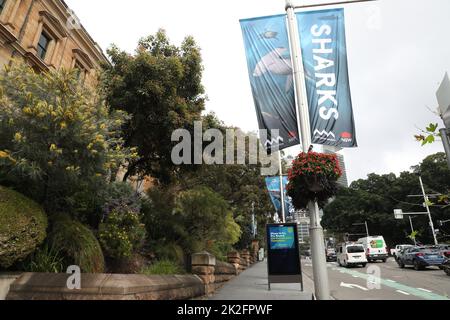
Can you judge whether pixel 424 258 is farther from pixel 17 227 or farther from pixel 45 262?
pixel 17 227

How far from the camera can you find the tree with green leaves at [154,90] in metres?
10.5

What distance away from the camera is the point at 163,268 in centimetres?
739

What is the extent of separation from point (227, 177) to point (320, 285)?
13.4 meters

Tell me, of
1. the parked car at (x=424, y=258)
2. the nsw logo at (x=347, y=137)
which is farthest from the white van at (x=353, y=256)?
the nsw logo at (x=347, y=137)

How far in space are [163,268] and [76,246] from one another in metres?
2.52

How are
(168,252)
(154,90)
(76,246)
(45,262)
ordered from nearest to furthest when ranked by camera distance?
(45,262), (76,246), (168,252), (154,90)

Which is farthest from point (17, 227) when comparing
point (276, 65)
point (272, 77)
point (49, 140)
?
point (276, 65)

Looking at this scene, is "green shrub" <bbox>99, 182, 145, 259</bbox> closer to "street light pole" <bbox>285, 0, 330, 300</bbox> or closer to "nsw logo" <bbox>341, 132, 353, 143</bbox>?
"street light pole" <bbox>285, 0, 330, 300</bbox>

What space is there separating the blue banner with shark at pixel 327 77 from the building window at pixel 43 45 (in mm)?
17085

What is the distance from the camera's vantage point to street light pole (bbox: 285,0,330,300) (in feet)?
20.3

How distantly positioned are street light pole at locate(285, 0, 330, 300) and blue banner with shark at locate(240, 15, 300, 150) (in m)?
0.17

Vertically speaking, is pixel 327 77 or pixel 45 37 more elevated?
pixel 45 37

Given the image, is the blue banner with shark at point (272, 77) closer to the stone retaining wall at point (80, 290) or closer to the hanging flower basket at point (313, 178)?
the hanging flower basket at point (313, 178)

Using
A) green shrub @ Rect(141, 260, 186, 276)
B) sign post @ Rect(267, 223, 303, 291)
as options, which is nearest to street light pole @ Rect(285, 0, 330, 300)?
green shrub @ Rect(141, 260, 186, 276)
